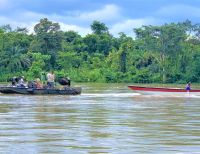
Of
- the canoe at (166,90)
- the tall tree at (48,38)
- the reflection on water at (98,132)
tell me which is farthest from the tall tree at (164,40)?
the reflection on water at (98,132)

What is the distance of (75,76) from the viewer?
298 ft

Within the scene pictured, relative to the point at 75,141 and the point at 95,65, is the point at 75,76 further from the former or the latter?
the point at 75,141

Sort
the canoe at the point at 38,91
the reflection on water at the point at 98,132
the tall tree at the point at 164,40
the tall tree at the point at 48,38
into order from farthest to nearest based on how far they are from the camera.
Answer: the tall tree at the point at 48,38, the tall tree at the point at 164,40, the canoe at the point at 38,91, the reflection on water at the point at 98,132

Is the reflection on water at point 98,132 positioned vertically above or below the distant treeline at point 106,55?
below

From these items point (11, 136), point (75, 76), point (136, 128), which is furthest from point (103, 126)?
point (75, 76)

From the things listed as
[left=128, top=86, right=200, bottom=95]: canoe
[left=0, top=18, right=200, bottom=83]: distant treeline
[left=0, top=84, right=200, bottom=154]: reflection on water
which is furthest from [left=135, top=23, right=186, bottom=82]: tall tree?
[left=0, top=84, right=200, bottom=154]: reflection on water

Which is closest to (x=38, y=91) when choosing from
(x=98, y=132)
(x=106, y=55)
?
(x=98, y=132)

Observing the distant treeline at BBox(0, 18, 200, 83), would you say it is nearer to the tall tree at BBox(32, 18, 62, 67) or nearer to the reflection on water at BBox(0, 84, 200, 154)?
the tall tree at BBox(32, 18, 62, 67)

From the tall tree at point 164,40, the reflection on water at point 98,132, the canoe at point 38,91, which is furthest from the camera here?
the tall tree at point 164,40

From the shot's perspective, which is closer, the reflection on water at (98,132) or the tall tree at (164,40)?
the reflection on water at (98,132)

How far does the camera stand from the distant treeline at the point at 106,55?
89.8 m

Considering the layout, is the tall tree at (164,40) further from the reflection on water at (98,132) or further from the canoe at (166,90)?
the reflection on water at (98,132)

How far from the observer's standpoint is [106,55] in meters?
103

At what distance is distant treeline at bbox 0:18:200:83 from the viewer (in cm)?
8981
